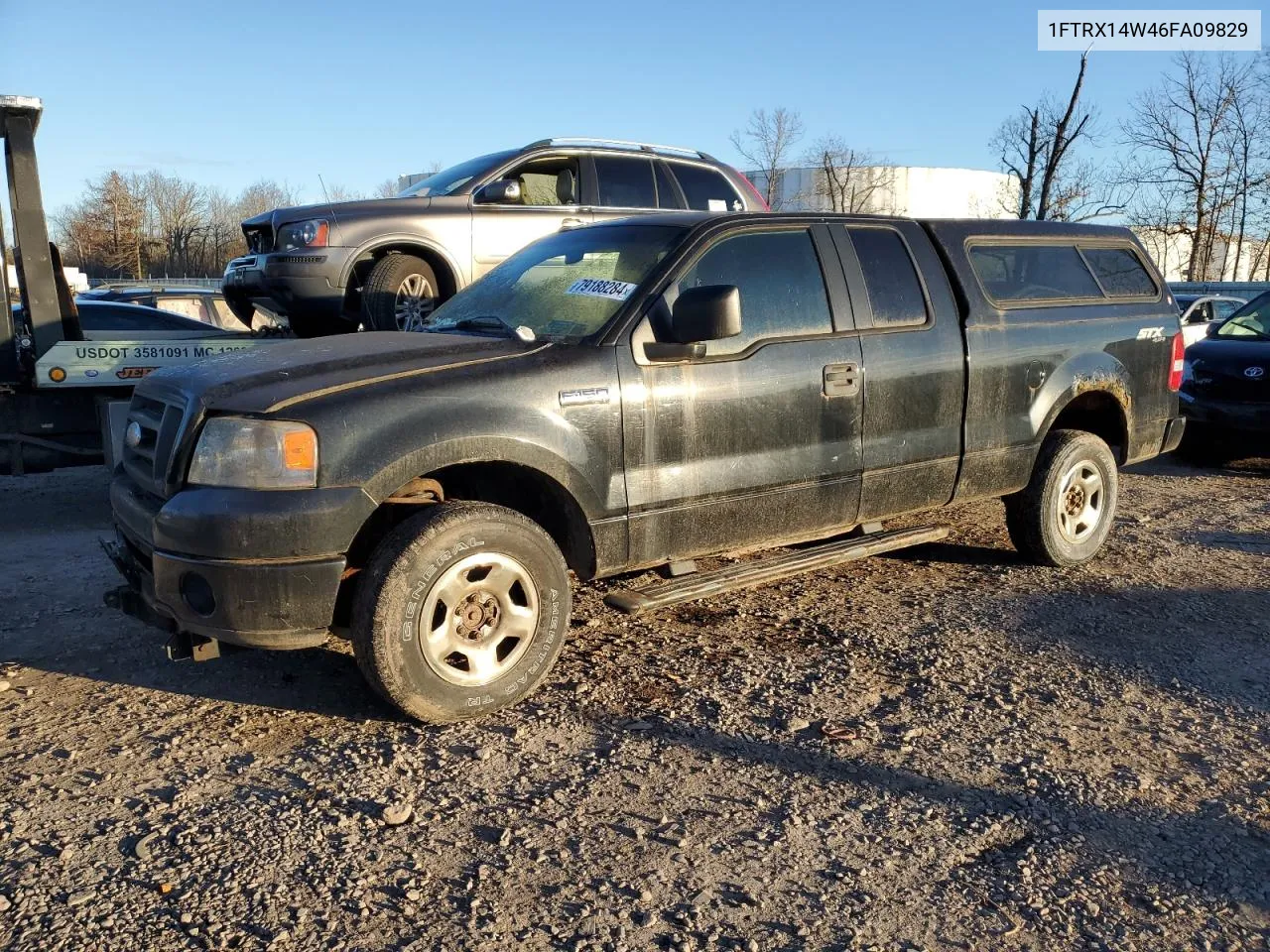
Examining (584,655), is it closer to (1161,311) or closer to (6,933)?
(6,933)

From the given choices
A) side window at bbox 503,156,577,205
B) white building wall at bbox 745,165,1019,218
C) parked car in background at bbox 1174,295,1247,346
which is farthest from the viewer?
white building wall at bbox 745,165,1019,218

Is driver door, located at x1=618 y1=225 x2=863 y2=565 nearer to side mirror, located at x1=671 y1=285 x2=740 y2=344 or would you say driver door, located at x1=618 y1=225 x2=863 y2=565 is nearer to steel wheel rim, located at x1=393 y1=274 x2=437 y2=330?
side mirror, located at x1=671 y1=285 x2=740 y2=344

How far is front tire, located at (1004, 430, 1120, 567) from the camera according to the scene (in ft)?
18.2

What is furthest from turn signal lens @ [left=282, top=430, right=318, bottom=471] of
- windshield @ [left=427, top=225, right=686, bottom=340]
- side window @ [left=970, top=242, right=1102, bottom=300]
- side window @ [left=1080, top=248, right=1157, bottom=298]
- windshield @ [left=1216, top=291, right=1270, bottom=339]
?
windshield @ [left=1216, top=291, right=1270, bottom=339]

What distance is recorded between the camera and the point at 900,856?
2865mm

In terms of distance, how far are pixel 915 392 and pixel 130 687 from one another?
12.1 feet

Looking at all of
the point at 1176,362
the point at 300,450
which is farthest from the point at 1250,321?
the point at 300,450

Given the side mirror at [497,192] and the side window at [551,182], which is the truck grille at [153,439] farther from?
the side window at [551,182]

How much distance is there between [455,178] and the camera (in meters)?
8.26

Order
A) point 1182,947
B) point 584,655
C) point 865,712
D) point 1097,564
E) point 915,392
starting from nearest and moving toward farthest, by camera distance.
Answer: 1. point 1182,947
2. point 865,712
3. point 584,655
4. point 915,392
5. point 1097,564

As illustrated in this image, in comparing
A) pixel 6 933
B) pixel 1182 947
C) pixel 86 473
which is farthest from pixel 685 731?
pixel 86 473

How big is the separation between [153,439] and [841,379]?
286 centimetres

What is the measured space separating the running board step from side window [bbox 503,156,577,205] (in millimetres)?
4504

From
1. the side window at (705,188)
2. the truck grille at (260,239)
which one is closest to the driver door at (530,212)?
the side window at (705,188)
